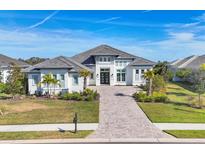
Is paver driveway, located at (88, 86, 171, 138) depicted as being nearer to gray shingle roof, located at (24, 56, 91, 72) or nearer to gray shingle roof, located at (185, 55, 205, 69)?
gray shingle roof, located at (24, 56, 91, 72)

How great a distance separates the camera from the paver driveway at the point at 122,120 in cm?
1292

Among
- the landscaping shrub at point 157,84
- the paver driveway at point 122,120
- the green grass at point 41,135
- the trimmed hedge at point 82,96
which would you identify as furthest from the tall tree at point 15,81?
the landscaping shrub at point 157,84

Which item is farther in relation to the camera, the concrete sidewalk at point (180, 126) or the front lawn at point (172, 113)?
the front lawn at point (172, 113)

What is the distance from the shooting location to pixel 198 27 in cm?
1573

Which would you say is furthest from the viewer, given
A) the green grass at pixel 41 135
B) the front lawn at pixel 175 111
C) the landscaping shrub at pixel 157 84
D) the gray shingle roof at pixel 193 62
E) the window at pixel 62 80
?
the gray shingle roof at pixel 193 62

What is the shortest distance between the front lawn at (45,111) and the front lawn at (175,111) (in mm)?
3298

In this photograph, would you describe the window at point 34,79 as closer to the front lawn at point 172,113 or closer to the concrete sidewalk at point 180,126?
the front lawn at point 172,113

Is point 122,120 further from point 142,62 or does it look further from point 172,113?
point 142,62

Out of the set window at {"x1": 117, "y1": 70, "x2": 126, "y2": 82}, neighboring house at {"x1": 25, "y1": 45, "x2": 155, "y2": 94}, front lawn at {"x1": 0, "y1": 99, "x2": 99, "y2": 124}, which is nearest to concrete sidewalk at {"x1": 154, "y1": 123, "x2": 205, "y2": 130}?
front lawn at {"x1": 0, "y1": 99, "x2": 99, "y2": 124}

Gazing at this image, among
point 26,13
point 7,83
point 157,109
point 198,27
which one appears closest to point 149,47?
point 198,27
